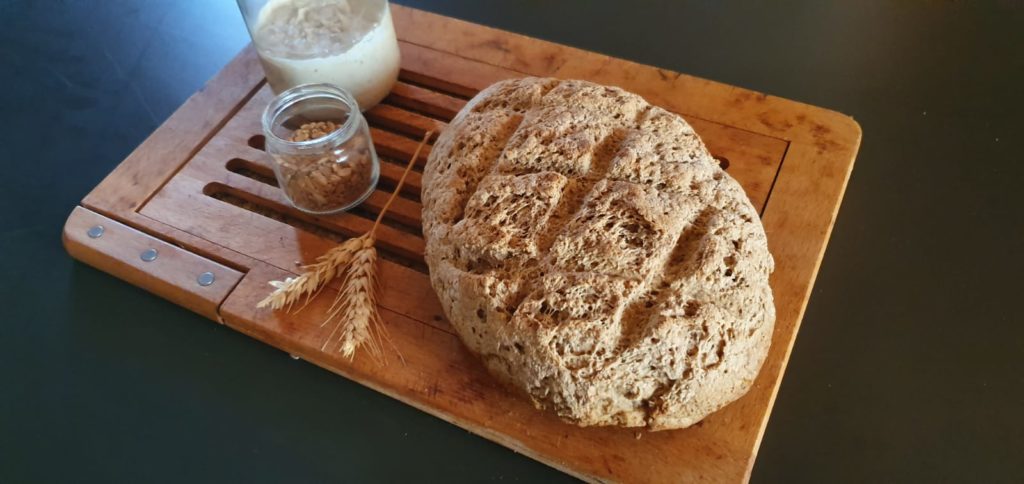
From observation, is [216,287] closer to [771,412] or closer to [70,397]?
[70,397]

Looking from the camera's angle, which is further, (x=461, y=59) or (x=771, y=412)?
(x=461, y=59)

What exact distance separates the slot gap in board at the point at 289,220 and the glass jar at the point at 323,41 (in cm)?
21

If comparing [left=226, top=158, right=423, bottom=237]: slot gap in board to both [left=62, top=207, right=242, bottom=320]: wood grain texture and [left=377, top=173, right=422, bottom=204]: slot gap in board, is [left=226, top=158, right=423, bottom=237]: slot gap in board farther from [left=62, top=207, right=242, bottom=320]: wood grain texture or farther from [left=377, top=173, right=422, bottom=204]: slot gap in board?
[left=62, top=207, right=242, bottom=320]: wood grain texture

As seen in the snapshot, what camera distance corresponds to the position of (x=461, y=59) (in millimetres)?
1358

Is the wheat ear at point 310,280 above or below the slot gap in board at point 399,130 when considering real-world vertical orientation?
below

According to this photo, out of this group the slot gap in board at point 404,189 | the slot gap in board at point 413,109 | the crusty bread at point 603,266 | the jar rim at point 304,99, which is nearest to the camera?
the crusty bread at point 603,266

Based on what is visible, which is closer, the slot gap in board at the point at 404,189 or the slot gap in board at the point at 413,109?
the slot gap in board at the point at 404,189

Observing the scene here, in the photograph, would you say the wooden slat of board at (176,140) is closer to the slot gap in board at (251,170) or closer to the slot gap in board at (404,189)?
the slot gap in board at (251,170)

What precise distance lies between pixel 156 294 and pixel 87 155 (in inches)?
16.2

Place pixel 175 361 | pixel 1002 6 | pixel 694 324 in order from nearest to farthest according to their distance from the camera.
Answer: pixel 694 324 < pixel 175 361 < pixel 1002 6

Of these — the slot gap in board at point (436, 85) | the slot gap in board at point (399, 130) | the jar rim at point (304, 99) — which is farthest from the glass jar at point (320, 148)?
the slot gap in board at point (436, 85)

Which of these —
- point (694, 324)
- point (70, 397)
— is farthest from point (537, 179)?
point (70, 397)

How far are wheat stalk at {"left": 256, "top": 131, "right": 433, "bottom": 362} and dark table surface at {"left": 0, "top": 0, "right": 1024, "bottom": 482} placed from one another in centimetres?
8

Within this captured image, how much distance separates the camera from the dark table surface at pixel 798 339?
3.16 feet
